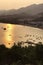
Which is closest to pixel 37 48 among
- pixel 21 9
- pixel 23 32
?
pixel 23 32

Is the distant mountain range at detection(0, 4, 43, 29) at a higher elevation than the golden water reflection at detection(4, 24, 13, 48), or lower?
higher

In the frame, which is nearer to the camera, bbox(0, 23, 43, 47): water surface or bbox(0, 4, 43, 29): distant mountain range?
bbox(0, 23, 43, 47): water surface

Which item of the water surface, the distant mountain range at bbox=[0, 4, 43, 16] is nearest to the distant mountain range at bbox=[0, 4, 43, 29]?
the distant mountain range at bbox=[0, 4, 43, 16]

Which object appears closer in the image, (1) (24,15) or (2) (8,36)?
(2) (8,36)

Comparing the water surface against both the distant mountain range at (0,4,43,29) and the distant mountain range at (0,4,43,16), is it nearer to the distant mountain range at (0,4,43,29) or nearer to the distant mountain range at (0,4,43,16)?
the distant mountain range at (0,4,43,29)

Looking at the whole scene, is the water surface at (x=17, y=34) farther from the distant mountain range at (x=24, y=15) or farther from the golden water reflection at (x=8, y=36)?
the distant mountain range at (x=24, y=15)

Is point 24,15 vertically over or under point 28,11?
under

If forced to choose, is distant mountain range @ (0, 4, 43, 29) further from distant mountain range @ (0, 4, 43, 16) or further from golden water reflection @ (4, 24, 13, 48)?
golden water reflection @ (4, 24, 13, 48)

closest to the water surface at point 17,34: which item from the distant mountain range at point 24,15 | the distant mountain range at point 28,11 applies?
the distant mountain range at point 24,15

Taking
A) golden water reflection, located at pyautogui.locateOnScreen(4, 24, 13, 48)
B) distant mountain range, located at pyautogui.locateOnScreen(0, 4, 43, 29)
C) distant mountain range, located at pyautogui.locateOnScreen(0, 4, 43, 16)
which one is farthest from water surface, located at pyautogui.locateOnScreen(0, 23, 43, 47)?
distant mountain range, located at pyautogui.locateOnScreen(0, 4, 43, 16)

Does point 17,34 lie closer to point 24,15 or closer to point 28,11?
point 24,15

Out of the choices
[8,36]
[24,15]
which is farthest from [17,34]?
[24,15]

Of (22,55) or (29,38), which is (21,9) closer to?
(29,38)
